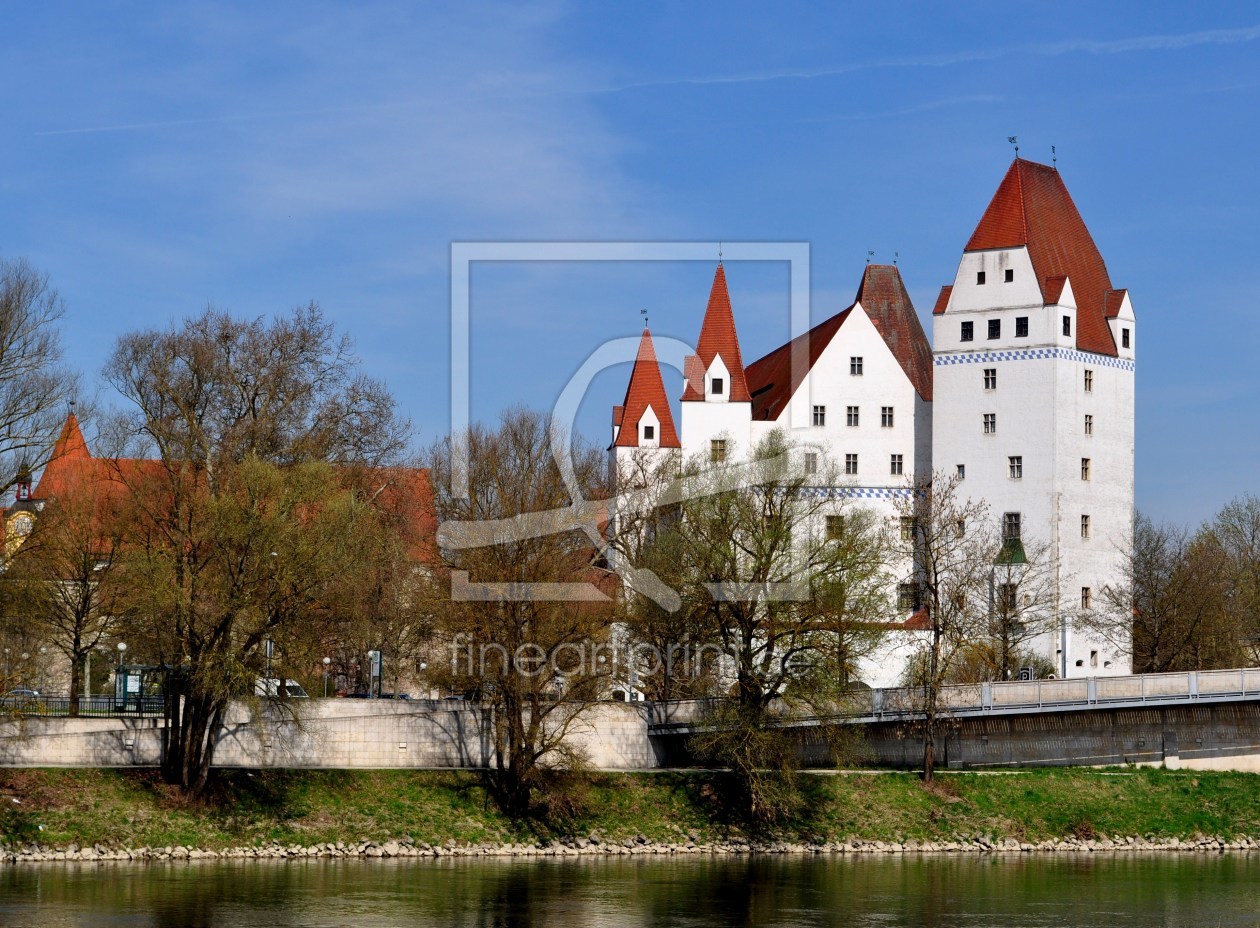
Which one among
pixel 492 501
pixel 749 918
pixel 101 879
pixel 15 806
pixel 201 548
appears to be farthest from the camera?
pixel 492 501

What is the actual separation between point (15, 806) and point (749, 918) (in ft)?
59.1

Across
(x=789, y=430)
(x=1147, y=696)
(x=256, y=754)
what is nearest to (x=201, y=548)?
(x=256, y=754)

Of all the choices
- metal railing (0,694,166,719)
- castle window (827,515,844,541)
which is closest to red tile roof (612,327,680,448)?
castle window (827,515,844,541)

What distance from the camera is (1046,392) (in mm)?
68250

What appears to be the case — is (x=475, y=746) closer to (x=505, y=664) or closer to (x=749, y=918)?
(x=505, y=664)

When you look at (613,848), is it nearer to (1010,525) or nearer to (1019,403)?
(1010,525)

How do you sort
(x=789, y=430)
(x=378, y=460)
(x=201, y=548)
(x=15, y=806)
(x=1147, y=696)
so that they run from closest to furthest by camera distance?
(x=15, y=806), (x=201, y=548), (x=1147, y=696), (x=378, y=460), (x=789, y=430)

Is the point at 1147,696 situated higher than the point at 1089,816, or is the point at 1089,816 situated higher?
the point at 1147,696

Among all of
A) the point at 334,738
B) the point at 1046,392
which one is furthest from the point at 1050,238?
the point at 334,738

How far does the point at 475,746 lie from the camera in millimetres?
48438

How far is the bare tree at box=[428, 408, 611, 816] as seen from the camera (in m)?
45.1

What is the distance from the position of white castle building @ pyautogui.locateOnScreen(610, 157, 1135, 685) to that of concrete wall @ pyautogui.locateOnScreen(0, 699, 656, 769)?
1645 cm

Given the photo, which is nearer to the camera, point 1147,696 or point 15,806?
point 15,806

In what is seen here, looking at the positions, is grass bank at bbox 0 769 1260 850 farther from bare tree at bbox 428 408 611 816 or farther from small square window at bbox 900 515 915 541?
small square window at bbox 900 515 915 541
